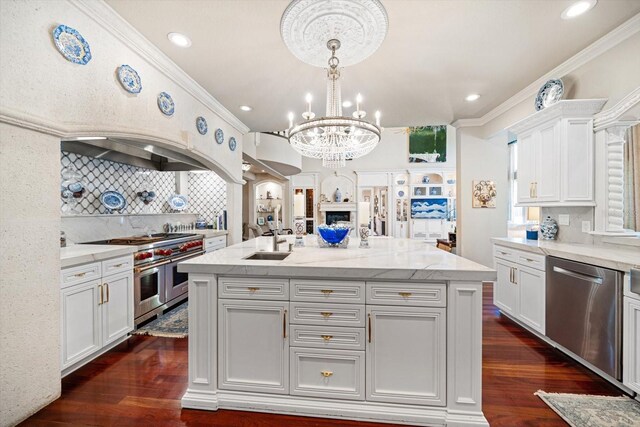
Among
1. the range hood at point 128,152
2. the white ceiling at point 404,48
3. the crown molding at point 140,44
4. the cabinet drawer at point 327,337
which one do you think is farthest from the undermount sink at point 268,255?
the crown molding at point 140,44

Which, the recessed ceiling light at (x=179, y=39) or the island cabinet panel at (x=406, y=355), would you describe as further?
the recessed ceiling light at (x=179, y=39)

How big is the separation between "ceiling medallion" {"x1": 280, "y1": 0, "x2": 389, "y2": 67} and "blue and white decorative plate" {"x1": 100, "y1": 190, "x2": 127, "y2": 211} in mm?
3120

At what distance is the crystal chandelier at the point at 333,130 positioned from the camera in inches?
85.0

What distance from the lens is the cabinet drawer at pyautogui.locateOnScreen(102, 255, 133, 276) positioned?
242 cm

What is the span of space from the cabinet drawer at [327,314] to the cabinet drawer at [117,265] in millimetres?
1837

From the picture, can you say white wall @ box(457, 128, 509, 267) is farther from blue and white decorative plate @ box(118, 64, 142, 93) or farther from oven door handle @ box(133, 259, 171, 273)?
blue and white decorative plate @ box(118, 64, 142, 93)

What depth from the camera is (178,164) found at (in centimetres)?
457

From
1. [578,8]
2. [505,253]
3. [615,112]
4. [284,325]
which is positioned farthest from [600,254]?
[284,325]

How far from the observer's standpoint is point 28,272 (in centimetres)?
167

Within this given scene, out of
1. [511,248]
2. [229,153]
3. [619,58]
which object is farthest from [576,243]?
[229,153]

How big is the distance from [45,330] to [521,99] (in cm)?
519

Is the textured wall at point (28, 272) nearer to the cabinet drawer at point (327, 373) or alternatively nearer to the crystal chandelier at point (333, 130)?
the cabinet drawer at point (327, 373)

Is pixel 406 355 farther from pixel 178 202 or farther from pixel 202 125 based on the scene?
pixel 178 202

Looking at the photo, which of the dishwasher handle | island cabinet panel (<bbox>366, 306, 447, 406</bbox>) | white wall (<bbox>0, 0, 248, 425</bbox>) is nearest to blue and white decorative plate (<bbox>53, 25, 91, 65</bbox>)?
white wall (<bbox>0, 0, 248, 425</bbox>)
